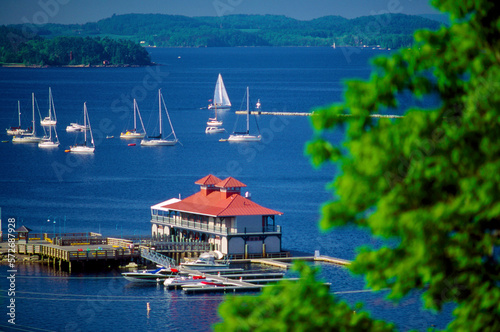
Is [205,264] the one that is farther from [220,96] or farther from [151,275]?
[220,96]

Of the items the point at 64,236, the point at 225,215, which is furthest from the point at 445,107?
the point at 64,236

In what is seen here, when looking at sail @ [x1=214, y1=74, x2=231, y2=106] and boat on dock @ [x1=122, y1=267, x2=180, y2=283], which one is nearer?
boat on dock @ [x1=122, y1=267, x2=180, y2=283]

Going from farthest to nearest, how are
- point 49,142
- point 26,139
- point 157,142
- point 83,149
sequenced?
point 26,139 → point 157,142 → point 49,142 → point 83,149

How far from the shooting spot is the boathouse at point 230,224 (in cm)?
5866

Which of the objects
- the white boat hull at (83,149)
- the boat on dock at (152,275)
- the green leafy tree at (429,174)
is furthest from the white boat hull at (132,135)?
the green leafy tree at (429,174)

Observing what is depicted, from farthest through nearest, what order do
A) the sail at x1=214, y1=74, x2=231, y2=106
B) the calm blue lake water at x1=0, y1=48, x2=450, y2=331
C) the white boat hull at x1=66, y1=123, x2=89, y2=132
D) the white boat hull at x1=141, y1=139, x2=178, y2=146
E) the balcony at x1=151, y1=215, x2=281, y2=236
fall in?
1. the sail at x1=214, y1=74, x2=231, y2=106
2. the white boat hull at x1=66, y1=123, x2=89, y2=132
3. the white boat hull at x1=141, y1=139, x2=178, y2=146
4. the balcony at x1=151, y1=215, x2=281, y2=236
5. the calm blue lake water at x1=0, y1=48, x2=450, y2=331

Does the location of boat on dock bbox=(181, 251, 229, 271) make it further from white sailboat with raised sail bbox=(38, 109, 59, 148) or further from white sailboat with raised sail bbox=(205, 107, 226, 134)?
white sailboat with raised sail bbox=(205, 107, 226, 134)

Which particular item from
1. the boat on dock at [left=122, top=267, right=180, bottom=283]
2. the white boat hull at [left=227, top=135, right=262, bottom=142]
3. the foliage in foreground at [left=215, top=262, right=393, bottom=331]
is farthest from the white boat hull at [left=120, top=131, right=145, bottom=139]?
the foliage in foreground at [left=215, top=262, right=393, bottom=331]

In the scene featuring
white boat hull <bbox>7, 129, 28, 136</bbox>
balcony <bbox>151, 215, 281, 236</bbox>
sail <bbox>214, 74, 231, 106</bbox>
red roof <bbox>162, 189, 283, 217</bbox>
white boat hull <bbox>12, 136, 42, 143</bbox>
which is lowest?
balcony <bbox>151, 215, 281, 236</bbox>

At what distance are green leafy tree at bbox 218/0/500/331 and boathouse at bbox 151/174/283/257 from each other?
44959 mm

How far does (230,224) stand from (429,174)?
47.5 metres

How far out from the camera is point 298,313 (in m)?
12.5

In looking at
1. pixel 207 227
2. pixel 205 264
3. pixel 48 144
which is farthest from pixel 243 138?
pixel 205 264

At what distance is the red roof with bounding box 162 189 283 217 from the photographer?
5866 centimetres
